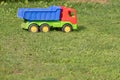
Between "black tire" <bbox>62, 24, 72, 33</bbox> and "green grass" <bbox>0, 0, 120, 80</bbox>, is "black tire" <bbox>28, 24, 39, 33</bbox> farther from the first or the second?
"black tire" <bbox>62, 24, 72, 33</bbox>

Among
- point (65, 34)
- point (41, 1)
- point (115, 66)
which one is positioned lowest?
point (115, 66)

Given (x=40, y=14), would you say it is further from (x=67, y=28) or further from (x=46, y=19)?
(x=67, y=28)

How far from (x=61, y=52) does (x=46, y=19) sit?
112 inches

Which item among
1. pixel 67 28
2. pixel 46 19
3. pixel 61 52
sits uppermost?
pixel 46 19

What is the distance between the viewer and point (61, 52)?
32.1ft

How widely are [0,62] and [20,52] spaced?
1.02 m

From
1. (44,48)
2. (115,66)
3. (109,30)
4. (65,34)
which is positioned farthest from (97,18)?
(115,66)

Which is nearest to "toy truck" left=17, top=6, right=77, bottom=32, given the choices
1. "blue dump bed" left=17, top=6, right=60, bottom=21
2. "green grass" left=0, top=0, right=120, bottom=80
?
"blue dump bed" left=17, top=6, right=60, bottom=21

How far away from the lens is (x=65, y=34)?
1219 cm

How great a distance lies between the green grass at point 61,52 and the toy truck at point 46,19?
0.26m

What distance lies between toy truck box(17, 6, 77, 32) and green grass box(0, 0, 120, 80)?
259 mm

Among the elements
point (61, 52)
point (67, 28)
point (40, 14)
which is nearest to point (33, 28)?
point (40, 14)

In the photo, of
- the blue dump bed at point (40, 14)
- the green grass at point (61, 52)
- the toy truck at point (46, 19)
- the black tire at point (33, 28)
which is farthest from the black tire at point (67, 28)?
the black tire at point (33, 28)

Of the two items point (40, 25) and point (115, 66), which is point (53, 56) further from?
point (40, 25)
